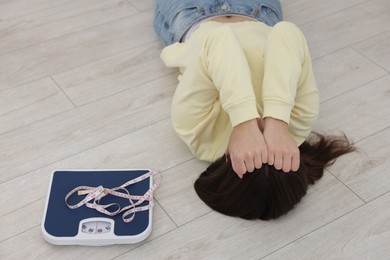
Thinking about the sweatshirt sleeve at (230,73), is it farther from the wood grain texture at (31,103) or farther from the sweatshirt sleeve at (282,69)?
the wood grain texture at (31,103)

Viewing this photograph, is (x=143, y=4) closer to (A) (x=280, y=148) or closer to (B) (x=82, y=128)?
(B) (x=82, y=128)

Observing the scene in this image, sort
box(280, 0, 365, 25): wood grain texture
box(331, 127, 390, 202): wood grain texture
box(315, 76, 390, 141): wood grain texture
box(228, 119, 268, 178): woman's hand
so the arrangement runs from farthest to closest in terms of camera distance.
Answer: box(280, 0, 365, 25): wood grain texture, box(315, 76, 390, 141): wood grain texture, box(331, 127, 390, 202): wood grain texture, box(228, 119, 268, 178): woman's hand

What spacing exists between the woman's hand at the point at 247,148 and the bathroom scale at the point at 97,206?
8.9 inches

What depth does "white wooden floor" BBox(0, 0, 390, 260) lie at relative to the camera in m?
1.11

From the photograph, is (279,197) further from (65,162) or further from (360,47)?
(360,47)

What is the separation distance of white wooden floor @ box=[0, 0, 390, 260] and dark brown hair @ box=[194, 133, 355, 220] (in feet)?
0.10

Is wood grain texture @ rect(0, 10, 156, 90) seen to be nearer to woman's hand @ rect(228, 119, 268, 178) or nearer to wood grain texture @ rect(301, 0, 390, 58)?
wood grain texture @ rect(301, 0, 390, 58)

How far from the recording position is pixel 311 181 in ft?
3.98

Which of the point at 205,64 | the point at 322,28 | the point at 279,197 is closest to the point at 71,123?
the point at 205,64

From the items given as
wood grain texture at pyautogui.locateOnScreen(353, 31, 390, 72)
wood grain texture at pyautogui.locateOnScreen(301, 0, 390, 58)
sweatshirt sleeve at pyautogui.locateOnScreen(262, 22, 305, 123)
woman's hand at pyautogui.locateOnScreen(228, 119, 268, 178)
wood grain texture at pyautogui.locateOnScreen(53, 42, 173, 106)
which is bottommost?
wood grain texture at pyautogui.locateOnScreen(53, 42, 173, 106)

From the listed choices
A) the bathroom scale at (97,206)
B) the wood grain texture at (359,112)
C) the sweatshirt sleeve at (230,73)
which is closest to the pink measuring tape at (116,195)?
the bathroom scale at (97,206)

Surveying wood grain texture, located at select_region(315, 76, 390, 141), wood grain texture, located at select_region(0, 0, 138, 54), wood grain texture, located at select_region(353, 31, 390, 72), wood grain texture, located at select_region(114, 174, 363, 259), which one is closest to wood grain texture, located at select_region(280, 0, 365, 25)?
wood grain texture, located at select_region(353, 31, 390, 72)

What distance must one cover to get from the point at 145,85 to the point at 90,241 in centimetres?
55

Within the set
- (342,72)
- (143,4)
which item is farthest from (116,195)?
(143,4)
